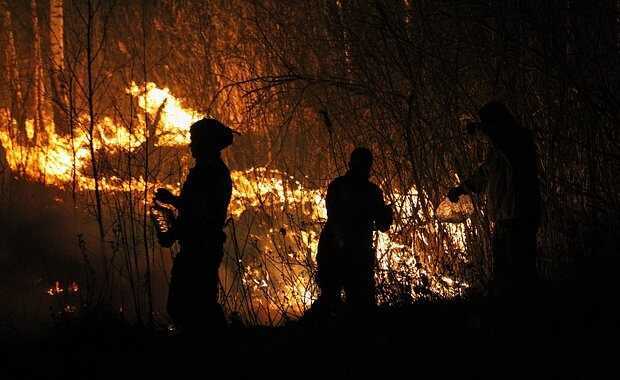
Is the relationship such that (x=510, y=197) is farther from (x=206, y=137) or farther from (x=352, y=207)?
(x=206, y=137)

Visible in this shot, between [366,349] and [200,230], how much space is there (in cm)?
125

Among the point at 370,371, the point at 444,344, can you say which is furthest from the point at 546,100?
the point at 370,371

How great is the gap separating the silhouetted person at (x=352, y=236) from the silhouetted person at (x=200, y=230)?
0.97m

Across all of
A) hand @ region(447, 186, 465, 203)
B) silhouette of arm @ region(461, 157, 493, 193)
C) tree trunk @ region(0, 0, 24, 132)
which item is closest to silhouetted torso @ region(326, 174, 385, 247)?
hand @ region(447, 186, 465, 203)

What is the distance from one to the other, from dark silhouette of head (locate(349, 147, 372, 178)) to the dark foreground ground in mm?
1033

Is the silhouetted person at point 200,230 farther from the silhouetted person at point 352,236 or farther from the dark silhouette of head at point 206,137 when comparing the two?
the silhouetted person at point 352,236

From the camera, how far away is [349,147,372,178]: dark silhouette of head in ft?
17.6

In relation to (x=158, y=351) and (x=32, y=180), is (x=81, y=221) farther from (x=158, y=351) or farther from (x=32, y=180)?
(x=158, y=351)

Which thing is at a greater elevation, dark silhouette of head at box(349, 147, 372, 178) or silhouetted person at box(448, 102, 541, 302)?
dark silhouette of head at box(349, 147, 372, 178)

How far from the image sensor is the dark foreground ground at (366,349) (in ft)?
14.8

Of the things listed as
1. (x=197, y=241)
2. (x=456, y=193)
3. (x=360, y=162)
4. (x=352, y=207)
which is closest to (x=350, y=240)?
(x=352, y=207)

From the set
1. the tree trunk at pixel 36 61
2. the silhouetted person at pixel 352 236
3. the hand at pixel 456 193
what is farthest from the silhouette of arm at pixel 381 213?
the tree trunk at pixel 36 61

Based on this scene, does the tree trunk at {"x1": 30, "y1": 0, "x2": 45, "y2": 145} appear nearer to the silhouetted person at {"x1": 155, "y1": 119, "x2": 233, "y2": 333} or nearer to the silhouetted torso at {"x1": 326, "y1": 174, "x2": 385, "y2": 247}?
the silhouetted torso at {"x1": 326, "y1": 174, "x2": 385, "y2": 247}

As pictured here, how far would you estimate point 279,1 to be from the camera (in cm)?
1021
